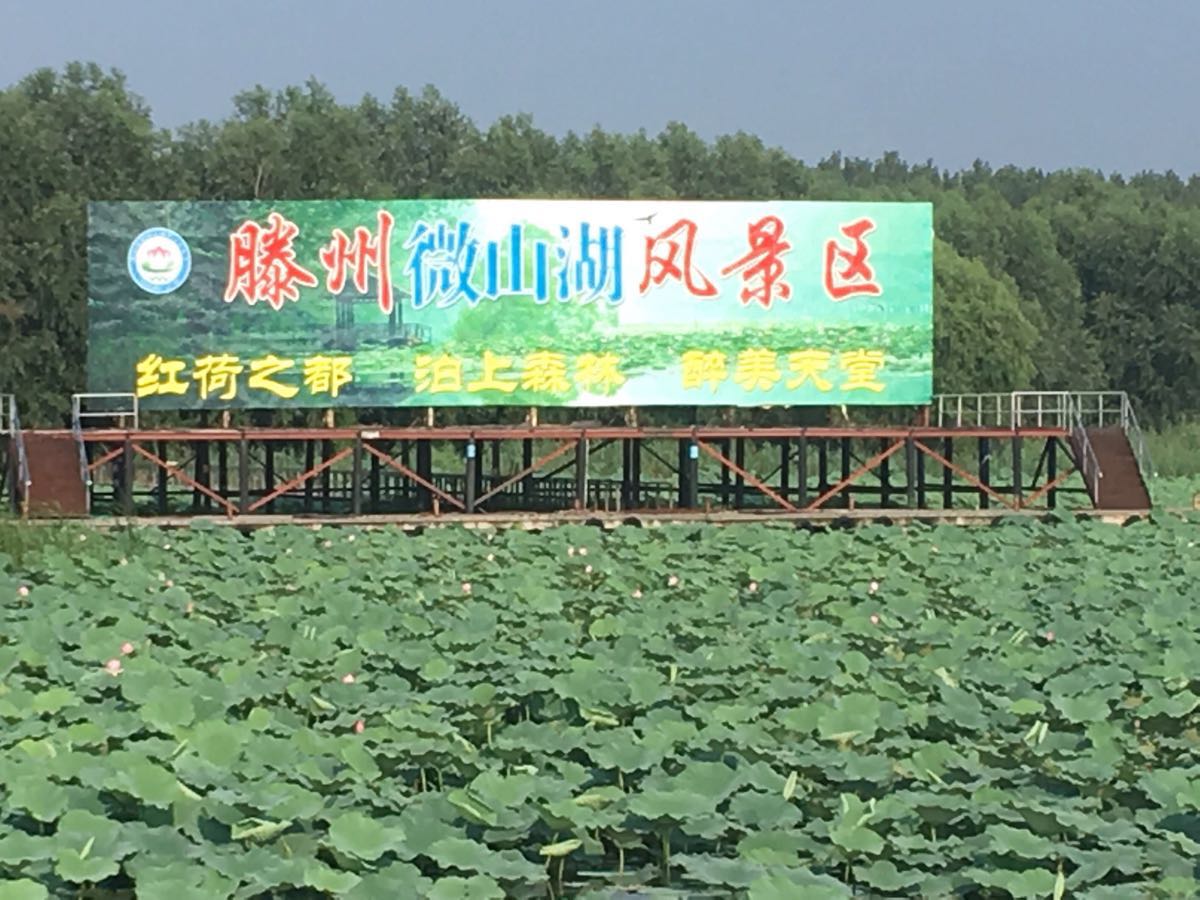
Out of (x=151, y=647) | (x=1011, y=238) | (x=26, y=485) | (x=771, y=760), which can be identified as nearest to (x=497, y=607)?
(x=151, y=647)

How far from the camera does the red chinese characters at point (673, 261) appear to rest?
2694cm

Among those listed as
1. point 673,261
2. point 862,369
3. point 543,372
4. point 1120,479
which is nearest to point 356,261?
point 543,372

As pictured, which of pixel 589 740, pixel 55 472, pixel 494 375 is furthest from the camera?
pixel 494 375

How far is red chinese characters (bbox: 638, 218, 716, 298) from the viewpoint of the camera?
1061 inches

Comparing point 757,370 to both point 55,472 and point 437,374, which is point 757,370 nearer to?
point 437,374

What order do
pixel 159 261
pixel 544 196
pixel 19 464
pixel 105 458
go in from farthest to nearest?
pixel 544 196 → pixel 159 261 → pixel 105 458 → pixel 19 464

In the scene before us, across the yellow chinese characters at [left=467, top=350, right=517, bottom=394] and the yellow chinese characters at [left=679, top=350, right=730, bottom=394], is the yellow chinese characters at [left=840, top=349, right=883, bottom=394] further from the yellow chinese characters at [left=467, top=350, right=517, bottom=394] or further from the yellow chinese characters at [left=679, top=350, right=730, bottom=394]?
Result: the yellow chinese characters at [left=467, top=350, right=517, bottom=394]

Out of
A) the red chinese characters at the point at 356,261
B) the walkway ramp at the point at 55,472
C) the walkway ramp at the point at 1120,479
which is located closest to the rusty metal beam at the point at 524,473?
the red chinese characters at the point at 356,261

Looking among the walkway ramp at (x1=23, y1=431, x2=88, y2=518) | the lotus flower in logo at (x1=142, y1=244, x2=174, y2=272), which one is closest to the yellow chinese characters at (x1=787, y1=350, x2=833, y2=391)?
the lotus flower in logo at (x1=142, y1=244, x2=174, y2=272)

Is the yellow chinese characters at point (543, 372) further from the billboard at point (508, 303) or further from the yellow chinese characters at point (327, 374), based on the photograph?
the yellow chinese characters at point (327, 374)

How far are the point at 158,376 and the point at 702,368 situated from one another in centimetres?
752

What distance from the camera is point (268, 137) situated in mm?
51344

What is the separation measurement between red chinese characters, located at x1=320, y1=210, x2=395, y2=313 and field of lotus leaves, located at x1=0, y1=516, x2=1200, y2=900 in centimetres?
1080

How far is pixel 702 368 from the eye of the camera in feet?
88.7
